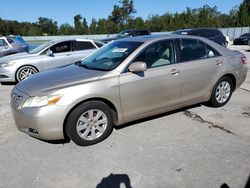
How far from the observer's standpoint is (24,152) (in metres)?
3.82

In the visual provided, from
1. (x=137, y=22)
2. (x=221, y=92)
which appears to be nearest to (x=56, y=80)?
(x=221, y=92)

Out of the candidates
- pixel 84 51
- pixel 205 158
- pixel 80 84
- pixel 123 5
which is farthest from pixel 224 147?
pixel 123 5

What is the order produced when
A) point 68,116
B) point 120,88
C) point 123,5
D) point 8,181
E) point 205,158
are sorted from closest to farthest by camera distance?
point 8,181
point 205,158
point 68,116
point 120,88
point 123,5

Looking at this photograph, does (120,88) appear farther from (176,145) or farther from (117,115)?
(176,145)

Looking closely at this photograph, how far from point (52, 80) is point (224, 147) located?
2.70 m

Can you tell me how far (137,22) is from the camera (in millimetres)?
53375

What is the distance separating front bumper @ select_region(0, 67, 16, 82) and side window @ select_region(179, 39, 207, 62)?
18.5ft

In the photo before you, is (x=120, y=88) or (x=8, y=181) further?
(x=120, y=88)

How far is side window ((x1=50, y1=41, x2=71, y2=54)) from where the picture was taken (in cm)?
880

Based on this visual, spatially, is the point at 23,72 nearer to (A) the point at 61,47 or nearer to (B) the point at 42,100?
(A) the point at 61,47

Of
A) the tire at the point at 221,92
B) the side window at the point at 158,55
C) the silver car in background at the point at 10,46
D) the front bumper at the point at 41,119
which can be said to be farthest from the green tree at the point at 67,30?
the front bumper at the point at 41,119

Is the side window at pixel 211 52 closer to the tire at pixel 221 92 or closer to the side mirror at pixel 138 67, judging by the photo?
the tire at pixel 221 92

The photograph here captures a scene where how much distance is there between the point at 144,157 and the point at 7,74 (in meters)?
6.20

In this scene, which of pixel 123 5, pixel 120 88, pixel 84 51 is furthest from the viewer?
pixel 123 5
